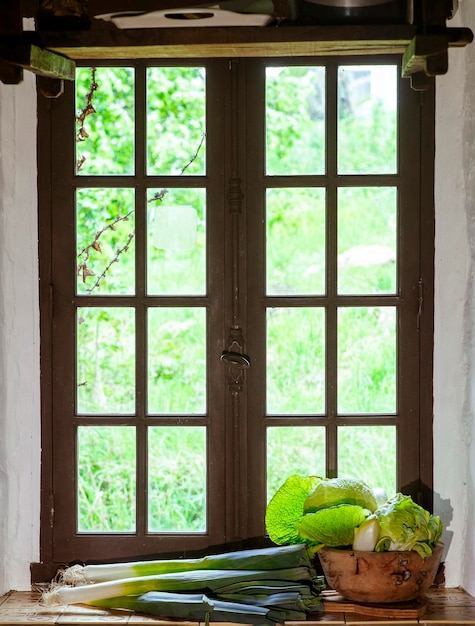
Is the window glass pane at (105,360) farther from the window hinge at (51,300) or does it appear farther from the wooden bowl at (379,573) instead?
the wooden bowl at (379,573)

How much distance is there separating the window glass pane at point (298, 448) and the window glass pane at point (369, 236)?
1.62ft

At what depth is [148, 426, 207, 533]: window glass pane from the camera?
262 centimetres

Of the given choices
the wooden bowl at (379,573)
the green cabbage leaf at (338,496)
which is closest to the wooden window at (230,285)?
the green cabbage leaf at (338,496)

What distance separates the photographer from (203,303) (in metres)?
2.61

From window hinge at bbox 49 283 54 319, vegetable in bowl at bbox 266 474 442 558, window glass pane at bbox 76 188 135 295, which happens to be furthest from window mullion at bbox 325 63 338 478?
window hinge at bbox 49 283 54 319

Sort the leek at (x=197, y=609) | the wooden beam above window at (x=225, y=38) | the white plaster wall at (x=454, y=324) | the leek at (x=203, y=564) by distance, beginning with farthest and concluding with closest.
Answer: the white plaster wall at (x=454, y=324), the leek at (x=203, y=564), the leek at (x=197, y=609), the wooden beam above window at (x=225, y=38)

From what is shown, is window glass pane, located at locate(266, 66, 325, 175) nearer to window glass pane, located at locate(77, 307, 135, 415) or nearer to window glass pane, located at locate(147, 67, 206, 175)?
window glass pane, located at locate(147, 67, 206, 175)

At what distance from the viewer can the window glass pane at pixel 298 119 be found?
2.60 metres

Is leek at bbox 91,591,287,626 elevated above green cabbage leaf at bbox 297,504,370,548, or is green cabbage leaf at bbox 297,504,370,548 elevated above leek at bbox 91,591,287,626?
green cabbage leaf at bbox 297,504,370,548

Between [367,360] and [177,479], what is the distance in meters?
0.74

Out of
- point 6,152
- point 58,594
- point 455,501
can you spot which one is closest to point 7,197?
point 6,152

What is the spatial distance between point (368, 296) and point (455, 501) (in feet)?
2.34

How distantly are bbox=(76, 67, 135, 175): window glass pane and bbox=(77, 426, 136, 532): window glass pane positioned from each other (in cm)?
86

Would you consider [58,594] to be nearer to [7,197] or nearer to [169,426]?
[169,426]
